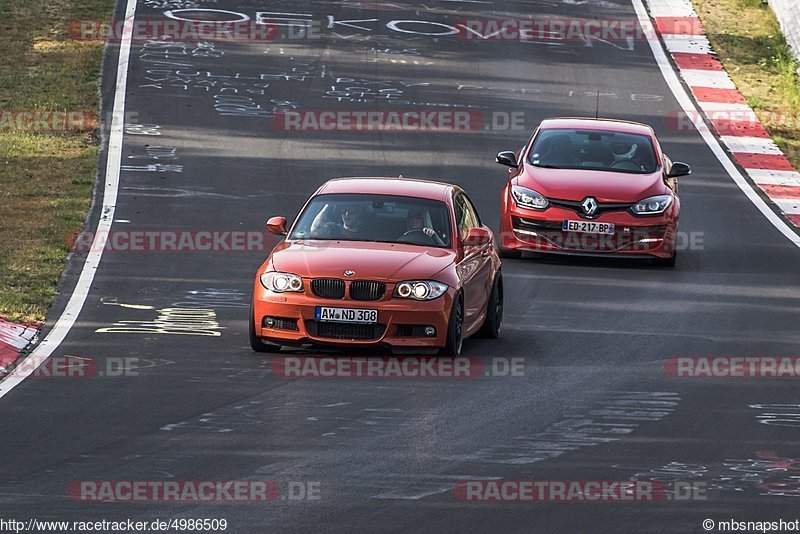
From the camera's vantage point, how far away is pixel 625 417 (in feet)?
37.3

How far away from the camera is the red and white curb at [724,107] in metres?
25.2

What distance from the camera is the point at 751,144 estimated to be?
2783 centimetres

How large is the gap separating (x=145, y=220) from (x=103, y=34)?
1314 centimetres

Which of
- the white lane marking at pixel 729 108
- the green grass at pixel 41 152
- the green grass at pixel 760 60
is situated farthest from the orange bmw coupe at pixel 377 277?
the white lane marking at pixel 729 108

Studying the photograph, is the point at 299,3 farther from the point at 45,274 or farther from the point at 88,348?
the point at 88,348

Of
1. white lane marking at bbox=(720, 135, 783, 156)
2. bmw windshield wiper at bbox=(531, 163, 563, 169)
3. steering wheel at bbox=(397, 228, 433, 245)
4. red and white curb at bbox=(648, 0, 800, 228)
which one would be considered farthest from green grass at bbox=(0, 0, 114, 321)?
white lane marking at bbox=(720, 135, 783, 156)

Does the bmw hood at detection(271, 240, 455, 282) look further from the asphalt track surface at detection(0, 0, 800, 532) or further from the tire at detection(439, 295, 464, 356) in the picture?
the asphalt track surface at detection(0, 0, 800, 532)

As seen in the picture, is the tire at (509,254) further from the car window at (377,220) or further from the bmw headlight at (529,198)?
the car window at (377,220)

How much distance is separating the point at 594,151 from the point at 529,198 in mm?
1560

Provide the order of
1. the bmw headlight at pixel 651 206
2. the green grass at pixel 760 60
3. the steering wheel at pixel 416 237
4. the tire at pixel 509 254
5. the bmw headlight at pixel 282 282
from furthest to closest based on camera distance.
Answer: the green grass at pixel 760 60, the tire at pixel 509 254, the bmw headlight at pixel 651 206, the steering wheel at pixel 416 237, the bmw headlight at pixel 282 282

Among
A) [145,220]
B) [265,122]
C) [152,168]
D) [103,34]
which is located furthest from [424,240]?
[103,34]

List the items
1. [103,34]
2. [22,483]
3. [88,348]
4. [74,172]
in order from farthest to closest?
[103,34], [74,172], [88,348], [22,483]

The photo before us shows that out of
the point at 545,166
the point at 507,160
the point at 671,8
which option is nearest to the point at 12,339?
the point at 507,160

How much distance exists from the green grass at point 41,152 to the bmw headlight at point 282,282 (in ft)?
9.26
